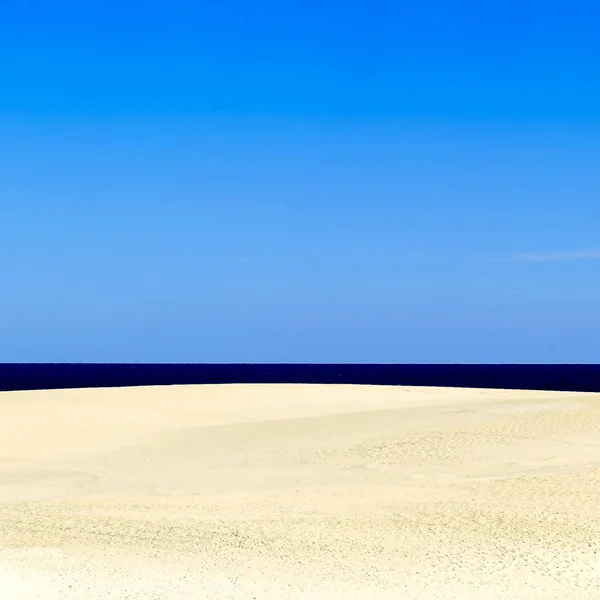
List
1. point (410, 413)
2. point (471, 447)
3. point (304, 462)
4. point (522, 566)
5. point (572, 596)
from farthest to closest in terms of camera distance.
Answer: point (410, 413) < point (471, 447) < point (304, 462) < point (522, 566) < point (572, 596)

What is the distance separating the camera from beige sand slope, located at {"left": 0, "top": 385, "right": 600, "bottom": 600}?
1022cm

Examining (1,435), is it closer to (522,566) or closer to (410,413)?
(410,413)

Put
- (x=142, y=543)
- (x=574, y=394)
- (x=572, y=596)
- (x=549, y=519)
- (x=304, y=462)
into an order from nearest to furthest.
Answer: (x=572, y=596)
(x=142, y=543)
(x=549, y=519)
(x=304, y=462)
(x=574, y=394)

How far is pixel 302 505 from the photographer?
14.4 metres

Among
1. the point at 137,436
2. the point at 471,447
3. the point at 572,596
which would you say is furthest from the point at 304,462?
the point at 572,596

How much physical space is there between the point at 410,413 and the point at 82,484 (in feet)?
44.4

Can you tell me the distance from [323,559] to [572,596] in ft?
9.90

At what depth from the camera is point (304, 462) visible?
778 inches

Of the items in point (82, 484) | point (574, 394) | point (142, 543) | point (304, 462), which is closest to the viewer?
point (142, 543)

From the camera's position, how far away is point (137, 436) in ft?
81.6

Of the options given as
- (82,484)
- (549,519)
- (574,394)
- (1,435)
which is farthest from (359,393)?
(549,519)

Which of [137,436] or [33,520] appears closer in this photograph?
[33,520]

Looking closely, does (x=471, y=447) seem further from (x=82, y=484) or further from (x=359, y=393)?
(x=359, y=393)

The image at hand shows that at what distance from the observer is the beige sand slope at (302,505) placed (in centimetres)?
1022
